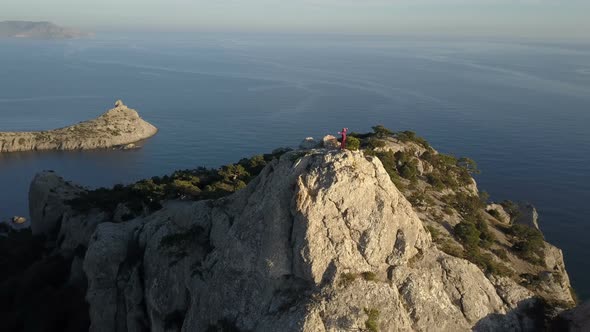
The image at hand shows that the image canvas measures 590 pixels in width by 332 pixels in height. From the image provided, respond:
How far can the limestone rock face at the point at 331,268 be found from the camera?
19062 mm

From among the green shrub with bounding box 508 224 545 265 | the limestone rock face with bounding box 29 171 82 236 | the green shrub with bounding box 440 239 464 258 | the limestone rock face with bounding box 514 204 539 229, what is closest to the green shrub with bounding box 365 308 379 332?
the green shrub with bounding box 440 239 464 258

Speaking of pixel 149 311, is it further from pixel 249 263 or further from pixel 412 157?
pixel 412 157

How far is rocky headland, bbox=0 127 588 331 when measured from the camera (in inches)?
760

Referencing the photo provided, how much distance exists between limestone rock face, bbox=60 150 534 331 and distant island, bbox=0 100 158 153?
11621cm

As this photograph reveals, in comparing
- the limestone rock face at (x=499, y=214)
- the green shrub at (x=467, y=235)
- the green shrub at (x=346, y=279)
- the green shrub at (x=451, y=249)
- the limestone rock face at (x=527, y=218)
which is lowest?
the limestone rock face at (x=527, y=218)

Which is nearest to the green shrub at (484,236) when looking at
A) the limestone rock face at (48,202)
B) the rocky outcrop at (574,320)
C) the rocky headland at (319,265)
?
the rocky headland at (319,265)

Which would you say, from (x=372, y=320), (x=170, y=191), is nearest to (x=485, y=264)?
(x=372, y=320)

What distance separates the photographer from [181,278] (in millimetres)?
25359

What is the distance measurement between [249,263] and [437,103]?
501 ft

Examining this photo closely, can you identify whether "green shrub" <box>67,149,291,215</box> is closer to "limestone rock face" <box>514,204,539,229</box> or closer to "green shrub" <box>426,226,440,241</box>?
"green shrub" <box>426,226,440,241</box>

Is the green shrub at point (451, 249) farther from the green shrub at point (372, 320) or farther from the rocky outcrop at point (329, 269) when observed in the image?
the green shrub at point (372, 320)

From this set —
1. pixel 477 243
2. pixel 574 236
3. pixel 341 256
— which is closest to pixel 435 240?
pixel 477 243

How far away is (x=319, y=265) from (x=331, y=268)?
57cm

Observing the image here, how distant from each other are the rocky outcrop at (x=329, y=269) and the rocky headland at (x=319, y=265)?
57mm
